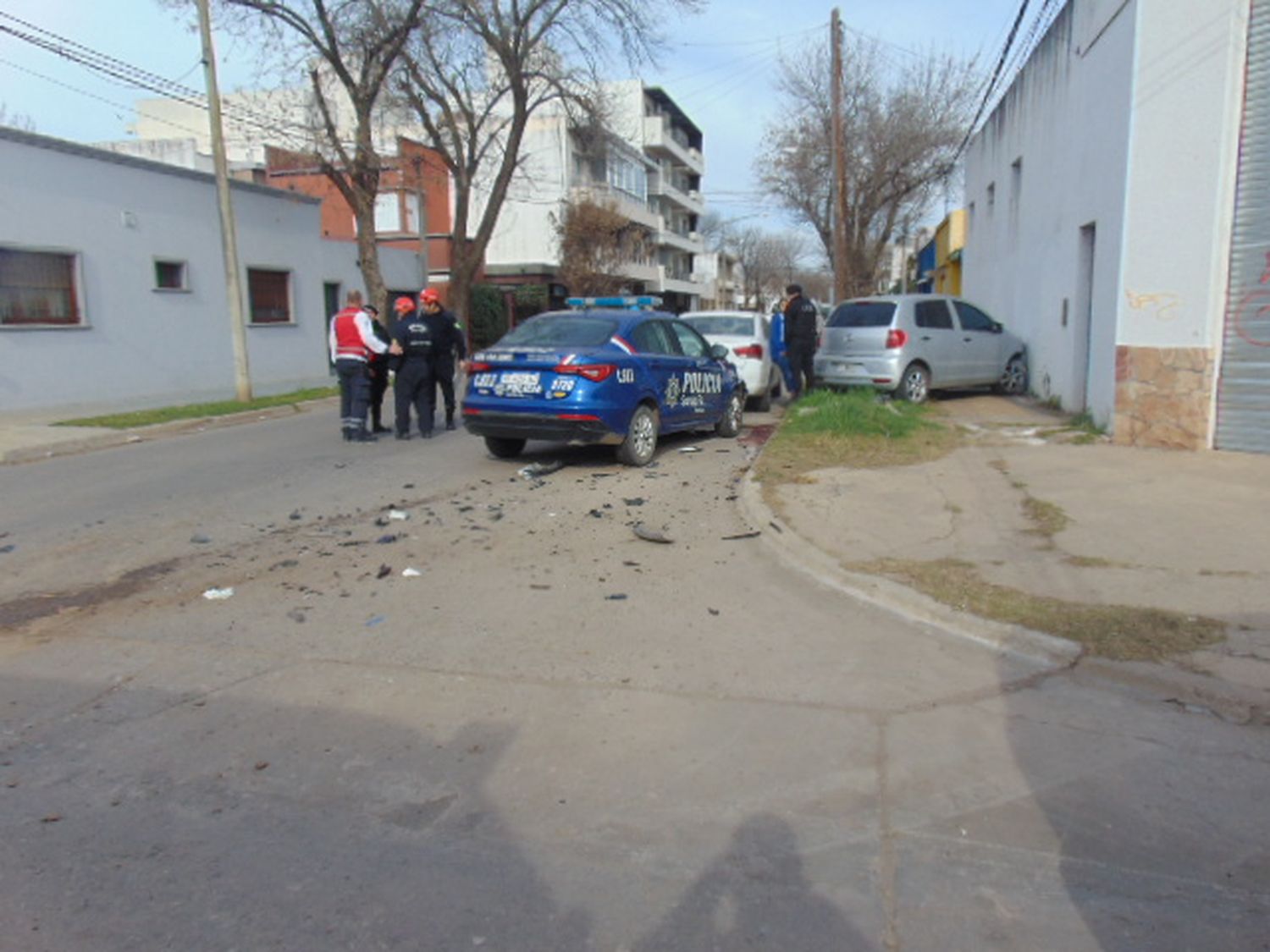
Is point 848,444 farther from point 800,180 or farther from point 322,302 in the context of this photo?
point 800,180

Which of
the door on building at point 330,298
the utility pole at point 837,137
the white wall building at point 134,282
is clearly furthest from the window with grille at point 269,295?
the utility pole at point 837,137

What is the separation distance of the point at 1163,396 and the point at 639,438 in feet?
17.1

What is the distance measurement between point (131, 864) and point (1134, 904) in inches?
119

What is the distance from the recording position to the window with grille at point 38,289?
15.4m

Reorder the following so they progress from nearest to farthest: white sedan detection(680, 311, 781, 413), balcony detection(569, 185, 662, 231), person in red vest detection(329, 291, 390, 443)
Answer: person in red vest detection(329, 291, 390, 443) → white sedan detection(680, 311, 781, 413) → balcony detection(569, 185, 662, 231)

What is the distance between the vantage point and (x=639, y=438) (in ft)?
32.5

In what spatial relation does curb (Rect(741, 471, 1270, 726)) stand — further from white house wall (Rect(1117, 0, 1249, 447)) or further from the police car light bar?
the police car light bar

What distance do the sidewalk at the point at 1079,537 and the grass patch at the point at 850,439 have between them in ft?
1.08

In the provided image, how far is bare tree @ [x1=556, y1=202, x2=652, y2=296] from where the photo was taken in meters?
39.2

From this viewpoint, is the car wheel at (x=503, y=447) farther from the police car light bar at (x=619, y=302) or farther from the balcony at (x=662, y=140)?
the balcony at (x=662, y=140)

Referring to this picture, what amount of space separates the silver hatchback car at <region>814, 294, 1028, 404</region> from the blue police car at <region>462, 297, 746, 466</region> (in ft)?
13.9

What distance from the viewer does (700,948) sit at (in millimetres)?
2607

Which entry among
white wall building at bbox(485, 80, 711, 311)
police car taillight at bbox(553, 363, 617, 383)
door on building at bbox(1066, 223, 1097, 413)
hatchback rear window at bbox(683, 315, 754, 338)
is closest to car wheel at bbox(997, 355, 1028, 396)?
door on building at bbox(1066, 223, 1097, 413)

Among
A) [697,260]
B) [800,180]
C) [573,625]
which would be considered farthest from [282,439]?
[697,260]
